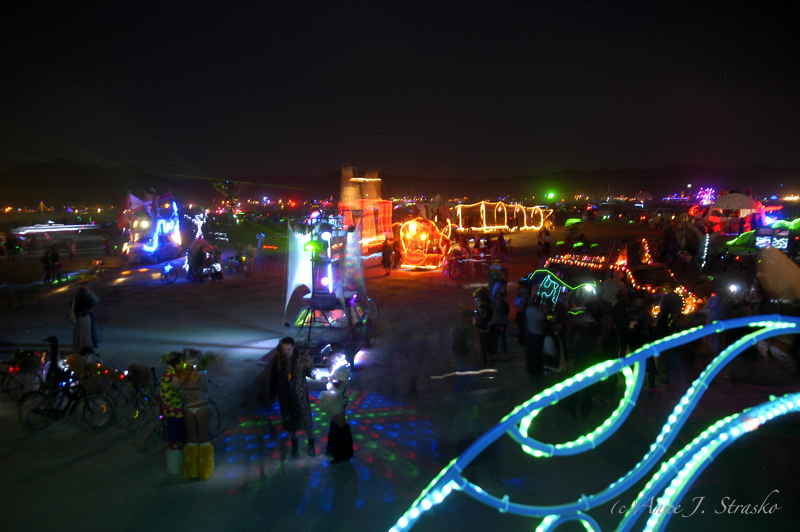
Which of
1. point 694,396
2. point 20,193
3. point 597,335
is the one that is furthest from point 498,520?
point 20,193

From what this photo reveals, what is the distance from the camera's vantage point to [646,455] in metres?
2.40

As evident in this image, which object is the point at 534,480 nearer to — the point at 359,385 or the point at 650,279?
the point at 359,385

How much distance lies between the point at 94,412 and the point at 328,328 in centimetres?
373

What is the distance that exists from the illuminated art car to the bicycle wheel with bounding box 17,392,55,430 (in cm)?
352

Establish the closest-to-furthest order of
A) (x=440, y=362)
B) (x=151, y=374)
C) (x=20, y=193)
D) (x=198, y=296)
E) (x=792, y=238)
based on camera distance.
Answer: (x=151, y=374) < (x=440, y=362) < (x=198, y=296) < (x=792, y=238) < (x=20, y=193)

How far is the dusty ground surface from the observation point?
4.24 m

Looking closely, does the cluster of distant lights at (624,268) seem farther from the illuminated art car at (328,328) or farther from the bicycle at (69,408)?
the bicycle at (69,408)

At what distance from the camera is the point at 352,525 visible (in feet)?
13.4

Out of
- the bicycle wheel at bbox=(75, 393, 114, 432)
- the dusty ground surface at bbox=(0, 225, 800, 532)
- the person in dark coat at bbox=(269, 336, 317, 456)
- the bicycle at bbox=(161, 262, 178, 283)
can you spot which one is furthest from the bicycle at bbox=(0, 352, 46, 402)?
the bicycle at bbox=(161, 262, 178, 283)

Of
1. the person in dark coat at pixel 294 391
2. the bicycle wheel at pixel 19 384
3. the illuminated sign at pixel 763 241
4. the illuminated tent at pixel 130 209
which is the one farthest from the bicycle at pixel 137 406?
the illuminated sign at pixel 763 241

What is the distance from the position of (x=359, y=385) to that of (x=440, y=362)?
183cm

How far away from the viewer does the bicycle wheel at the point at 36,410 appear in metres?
6.07

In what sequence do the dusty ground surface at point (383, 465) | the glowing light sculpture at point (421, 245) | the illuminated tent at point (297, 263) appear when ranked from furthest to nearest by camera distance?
the glowing light sculpture at point (421, 245), the illuminated tent at point (297, 263), the dusty ground surface at point (383, 465)

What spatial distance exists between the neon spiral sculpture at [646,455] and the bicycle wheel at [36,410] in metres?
5.93
